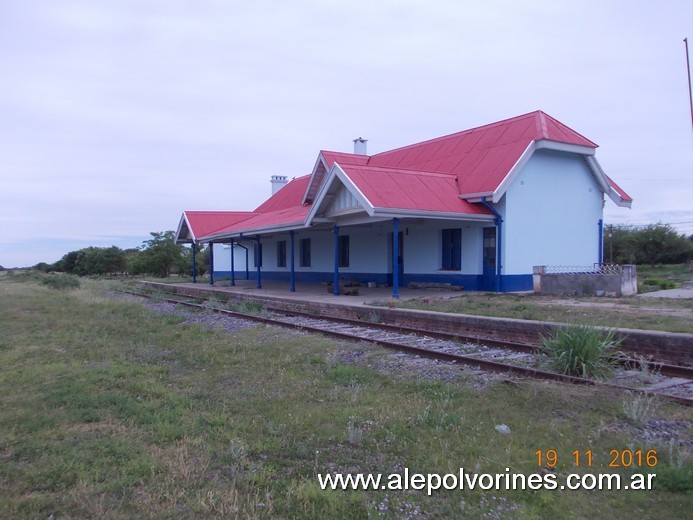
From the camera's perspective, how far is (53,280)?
111ft

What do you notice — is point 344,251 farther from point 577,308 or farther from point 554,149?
point 577,308

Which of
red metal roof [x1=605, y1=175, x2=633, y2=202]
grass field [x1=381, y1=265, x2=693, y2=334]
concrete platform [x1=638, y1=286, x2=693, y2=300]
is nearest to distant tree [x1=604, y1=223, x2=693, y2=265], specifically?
red metal roof [x1=605, y1=175, x2=633, y2=202]

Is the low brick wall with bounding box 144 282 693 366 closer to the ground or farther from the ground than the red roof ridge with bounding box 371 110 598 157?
closer to the ground

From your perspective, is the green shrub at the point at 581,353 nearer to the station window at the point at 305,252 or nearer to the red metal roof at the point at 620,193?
the red metal roof at the point at 620,193

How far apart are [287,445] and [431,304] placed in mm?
11623

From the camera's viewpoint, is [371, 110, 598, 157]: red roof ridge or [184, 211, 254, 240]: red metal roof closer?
[371, 110, 598, 157]: red roof ridge

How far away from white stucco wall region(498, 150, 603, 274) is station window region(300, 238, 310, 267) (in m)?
13.6

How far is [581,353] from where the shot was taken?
7.57m

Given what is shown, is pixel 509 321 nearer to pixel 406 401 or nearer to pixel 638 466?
pixel 406 401

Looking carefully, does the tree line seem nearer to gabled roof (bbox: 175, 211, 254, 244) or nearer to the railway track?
gabled roof (bbox: 175, 211, 254, 244)

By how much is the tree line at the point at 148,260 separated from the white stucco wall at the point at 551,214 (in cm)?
3180

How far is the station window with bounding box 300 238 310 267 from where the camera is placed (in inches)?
1214

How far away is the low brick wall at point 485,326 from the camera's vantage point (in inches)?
359
